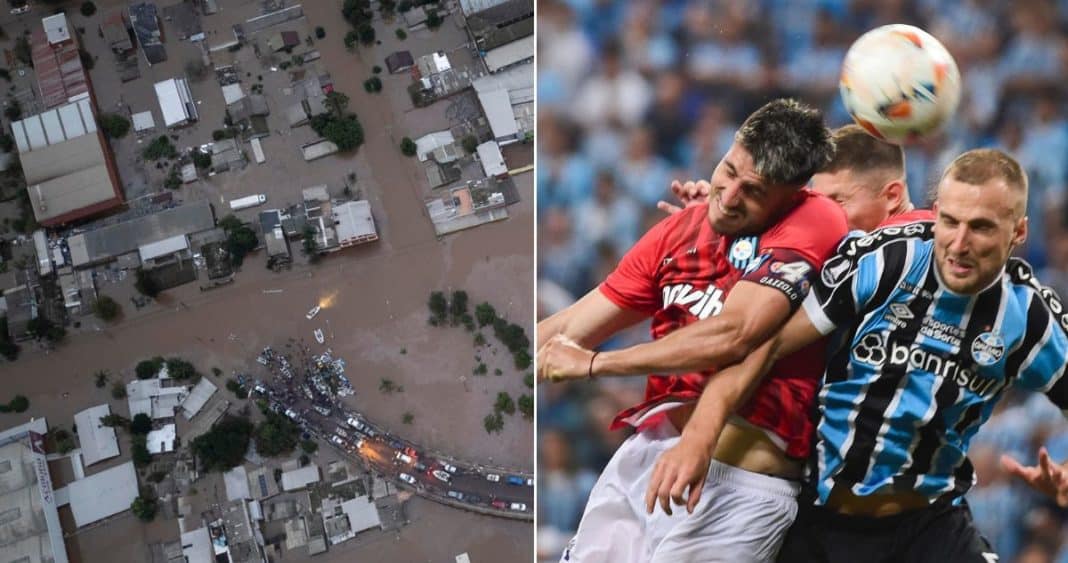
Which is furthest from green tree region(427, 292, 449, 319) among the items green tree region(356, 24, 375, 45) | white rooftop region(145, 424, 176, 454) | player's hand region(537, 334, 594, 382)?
player's hand region(537, 334, 594, 382)

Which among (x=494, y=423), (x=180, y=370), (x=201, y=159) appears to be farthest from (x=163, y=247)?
(x=494, y=423)

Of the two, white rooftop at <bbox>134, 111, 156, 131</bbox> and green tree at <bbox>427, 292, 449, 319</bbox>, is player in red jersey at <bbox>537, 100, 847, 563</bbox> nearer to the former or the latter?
green tree at <bbox>427, 292, 449, 319</bbox>

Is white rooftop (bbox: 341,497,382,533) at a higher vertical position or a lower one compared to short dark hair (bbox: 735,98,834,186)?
lower

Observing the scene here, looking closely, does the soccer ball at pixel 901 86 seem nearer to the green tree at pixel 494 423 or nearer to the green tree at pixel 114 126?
the green tree at pixel 494 423

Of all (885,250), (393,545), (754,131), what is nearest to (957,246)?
(885,250)

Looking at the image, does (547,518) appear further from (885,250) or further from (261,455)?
(261,455)

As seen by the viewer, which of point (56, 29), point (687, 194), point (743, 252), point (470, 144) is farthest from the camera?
point (56, 29)

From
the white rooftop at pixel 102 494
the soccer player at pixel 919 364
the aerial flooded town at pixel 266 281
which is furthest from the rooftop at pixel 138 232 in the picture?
the soccer player at pixel 919 364

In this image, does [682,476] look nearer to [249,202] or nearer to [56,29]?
[249,202]
